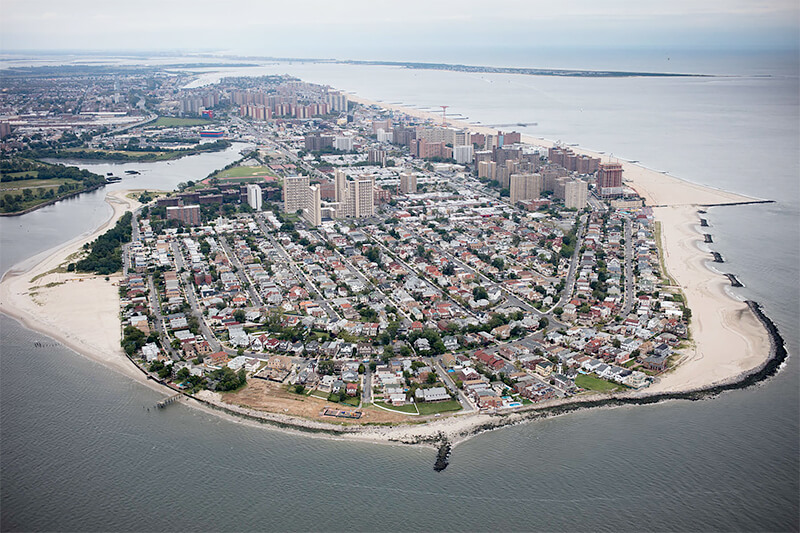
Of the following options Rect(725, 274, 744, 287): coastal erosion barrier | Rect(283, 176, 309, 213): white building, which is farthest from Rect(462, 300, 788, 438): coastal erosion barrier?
Rect(283, 176, 309, 213): white building

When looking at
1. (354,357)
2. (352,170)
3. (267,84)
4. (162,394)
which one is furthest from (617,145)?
(267,84)

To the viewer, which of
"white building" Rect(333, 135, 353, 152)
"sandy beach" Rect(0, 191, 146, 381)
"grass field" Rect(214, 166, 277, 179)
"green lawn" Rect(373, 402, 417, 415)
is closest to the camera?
"green lawn" Rect(373, 402, 417, 415)

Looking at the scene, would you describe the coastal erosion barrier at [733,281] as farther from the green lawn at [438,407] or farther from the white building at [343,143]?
the white building at [343,143]

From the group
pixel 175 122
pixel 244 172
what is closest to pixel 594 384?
pixel 244 172

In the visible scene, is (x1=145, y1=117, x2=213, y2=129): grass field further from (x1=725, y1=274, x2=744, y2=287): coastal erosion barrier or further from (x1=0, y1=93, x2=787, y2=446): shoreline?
(x1=725, y1=274, x2=744, y2=287): coastal erosion barrier

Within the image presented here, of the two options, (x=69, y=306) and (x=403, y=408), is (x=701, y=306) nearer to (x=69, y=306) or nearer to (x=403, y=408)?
(x=403, y=408)
